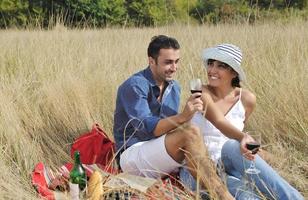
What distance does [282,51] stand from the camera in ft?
15.3

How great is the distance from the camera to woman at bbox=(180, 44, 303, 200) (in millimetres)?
2615

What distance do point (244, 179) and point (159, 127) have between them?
1.82 feet

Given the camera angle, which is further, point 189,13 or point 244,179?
point 189,13

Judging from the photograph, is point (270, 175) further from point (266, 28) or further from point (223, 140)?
point (266, 28)

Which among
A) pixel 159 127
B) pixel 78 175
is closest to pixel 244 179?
pixel 159 127

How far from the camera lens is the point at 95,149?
3326mm

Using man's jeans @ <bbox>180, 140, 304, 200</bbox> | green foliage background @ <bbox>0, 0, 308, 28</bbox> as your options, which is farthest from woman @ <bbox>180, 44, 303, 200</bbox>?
green foliage background @ <bbox>0, 0, 308, 28</bbox>

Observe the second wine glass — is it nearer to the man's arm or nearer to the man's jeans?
the man's arm

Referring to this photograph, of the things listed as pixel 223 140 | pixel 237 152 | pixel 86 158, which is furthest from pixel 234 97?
pixel 86 158

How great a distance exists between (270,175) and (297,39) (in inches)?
105

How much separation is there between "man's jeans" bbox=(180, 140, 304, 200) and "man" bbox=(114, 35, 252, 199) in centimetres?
9

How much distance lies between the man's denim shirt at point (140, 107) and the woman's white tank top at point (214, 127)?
226 millimetres

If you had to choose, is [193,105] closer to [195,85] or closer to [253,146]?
[195,85]

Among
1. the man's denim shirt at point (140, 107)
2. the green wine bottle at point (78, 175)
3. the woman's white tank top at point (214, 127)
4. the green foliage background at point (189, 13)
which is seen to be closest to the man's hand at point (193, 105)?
the man's denim shirt at point (140, 107)
